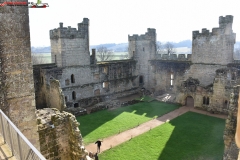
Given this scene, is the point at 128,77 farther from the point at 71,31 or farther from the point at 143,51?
the point at 71,31

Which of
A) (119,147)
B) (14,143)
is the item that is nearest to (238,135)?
(14,143)

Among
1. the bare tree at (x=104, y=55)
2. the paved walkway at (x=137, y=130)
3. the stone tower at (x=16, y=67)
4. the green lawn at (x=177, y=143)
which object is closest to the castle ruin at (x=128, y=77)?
the stone tower at (x=16, y=67)

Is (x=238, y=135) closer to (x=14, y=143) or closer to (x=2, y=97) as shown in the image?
(x=14, y=143)

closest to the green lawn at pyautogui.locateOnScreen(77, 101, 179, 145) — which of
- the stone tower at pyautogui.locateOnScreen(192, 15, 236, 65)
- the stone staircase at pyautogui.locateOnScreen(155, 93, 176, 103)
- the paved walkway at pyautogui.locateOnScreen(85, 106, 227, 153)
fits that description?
the paved walkway at pyautogui.locateOnScreen(85, 106, 227, 153)

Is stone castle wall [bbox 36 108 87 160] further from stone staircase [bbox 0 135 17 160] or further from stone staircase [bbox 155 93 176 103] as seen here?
stone staircase [bbox 155 93 176 103]

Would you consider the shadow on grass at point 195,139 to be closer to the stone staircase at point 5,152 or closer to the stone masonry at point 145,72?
the stone masonry at point 145,72

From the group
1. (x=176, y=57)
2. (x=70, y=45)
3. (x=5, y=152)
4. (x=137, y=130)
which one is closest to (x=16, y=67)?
(x=5, y=152)
